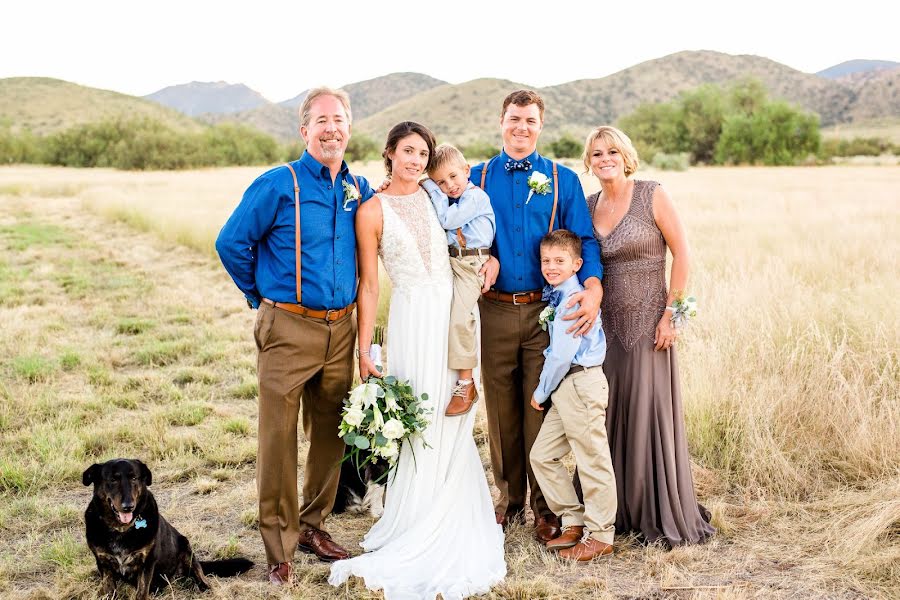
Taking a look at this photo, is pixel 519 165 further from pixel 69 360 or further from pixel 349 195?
pixel 69 360

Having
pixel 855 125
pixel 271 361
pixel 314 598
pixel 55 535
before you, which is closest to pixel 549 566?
pixel 314 598

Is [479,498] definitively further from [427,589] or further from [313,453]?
[313,453]

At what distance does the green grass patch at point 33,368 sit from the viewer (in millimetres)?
7672

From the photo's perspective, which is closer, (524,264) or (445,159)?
(445,159)

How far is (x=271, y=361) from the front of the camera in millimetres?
3965

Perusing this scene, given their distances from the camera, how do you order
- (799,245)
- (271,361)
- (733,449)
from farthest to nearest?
(799,245) < (733,449) < (271,361)

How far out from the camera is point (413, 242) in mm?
4133

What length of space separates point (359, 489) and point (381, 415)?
51.8 inches

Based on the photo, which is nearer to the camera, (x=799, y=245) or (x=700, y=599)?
(x=700, y=599)

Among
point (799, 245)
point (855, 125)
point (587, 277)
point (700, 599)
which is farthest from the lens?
point (855, 125)

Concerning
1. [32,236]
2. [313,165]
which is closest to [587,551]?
[313,165]

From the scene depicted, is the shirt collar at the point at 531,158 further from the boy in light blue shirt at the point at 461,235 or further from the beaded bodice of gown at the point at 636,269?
the beaded bodice of gown at the point at 636,269

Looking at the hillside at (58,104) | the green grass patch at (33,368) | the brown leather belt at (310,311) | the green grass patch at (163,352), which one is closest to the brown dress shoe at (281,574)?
the brown leather belt at (310,311)

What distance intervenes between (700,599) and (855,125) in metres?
101
